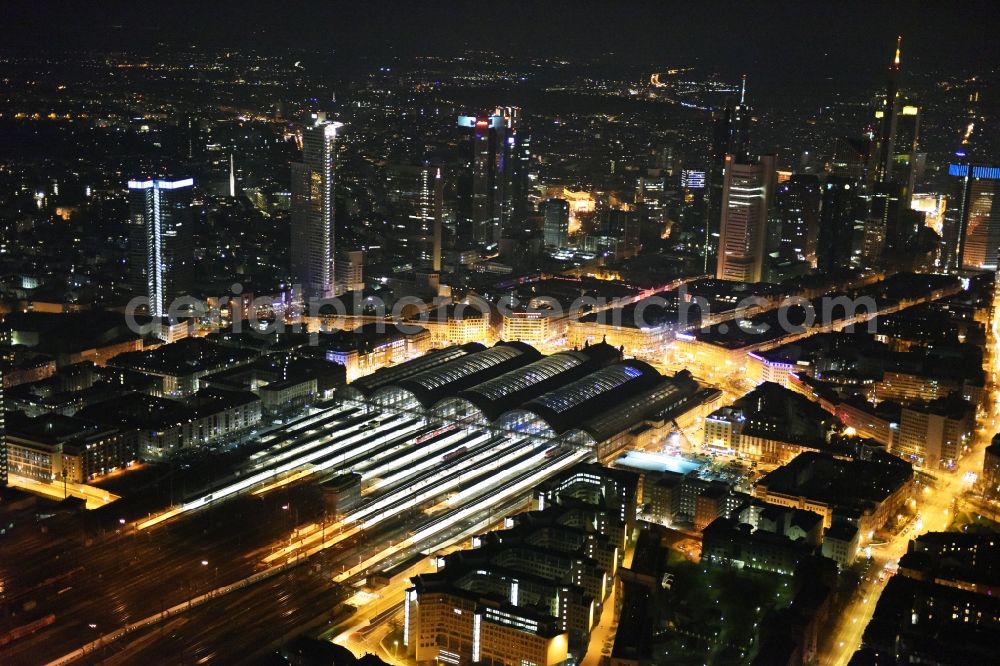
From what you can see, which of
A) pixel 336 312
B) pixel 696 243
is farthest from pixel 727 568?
pixel 696 243

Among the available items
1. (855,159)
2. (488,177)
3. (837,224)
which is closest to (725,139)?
(837,224)

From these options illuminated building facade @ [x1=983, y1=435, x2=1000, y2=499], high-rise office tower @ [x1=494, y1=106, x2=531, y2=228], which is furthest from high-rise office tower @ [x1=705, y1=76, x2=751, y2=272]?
illuminated building facade @ [x1=983, y1=435, x2=1000, y2=499]

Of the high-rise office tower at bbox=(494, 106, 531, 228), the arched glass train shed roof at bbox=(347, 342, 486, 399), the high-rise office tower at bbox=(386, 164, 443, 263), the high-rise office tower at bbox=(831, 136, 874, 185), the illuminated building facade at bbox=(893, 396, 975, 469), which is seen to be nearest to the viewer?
the illuminated building facade at bbox=(893, 396, 975, 469)

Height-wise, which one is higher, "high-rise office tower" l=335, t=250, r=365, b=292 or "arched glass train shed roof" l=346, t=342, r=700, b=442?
"high-rise office tower" l=335, t=250, r=365, b=292

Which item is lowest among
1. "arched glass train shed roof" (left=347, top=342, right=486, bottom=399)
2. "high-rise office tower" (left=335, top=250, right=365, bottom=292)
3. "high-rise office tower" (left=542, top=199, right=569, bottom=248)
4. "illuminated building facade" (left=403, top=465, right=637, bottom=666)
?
"illuminated building facade" (left=403, top=465, right=637, bottom=666)

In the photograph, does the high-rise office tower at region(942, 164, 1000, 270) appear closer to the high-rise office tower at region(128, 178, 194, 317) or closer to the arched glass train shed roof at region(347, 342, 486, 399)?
the arched glass train shed roof at region(347, 342, 486, 399)

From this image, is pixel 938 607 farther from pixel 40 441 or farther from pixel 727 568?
pixel 40 441

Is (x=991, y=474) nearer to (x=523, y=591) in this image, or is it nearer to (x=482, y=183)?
(x=523, y=591)
